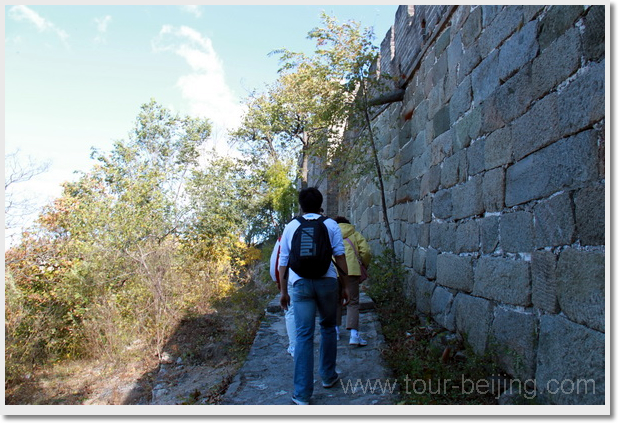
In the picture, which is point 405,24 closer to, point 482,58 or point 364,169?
point 364,169

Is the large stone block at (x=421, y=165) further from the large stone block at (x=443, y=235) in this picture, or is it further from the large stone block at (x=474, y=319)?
the large stone block at (x=474, y=319)

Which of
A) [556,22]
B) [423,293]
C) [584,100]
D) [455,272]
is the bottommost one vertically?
[423,293]

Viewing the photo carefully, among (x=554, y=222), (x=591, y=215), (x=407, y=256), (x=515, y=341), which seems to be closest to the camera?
(x=591, y=215)

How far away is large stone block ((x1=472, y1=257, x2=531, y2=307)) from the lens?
3.03 metres

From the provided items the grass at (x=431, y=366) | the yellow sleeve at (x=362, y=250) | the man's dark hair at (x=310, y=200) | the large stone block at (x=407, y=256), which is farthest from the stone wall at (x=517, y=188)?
the man's dark hair at (x=310, y=200)

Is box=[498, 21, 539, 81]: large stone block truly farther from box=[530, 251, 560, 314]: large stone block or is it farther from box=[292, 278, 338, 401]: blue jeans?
box=[292, 278, 338, 401]: blue jeans

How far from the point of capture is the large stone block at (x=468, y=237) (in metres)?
3.88

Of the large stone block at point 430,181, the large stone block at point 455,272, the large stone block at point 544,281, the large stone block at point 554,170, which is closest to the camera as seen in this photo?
the large stone block at point 554,170

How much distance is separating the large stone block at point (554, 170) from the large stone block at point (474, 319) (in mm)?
879

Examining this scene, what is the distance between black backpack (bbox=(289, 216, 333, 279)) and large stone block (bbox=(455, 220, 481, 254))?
4.37ft

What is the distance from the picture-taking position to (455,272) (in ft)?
14.2

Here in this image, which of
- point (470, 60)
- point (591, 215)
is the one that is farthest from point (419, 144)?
point (591, 215)

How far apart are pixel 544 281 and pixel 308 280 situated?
4.83ft

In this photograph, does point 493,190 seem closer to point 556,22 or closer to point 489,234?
point 489,234
